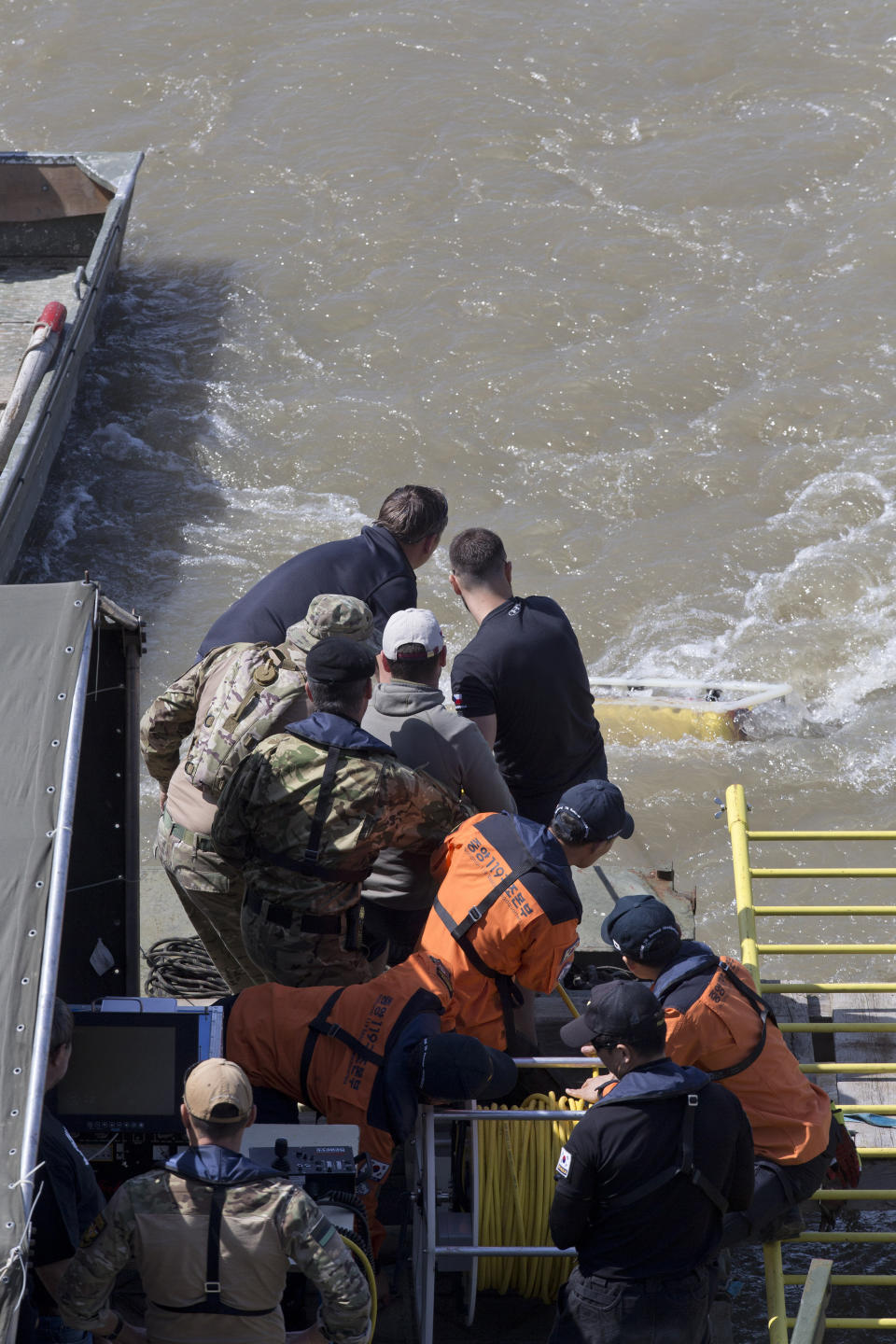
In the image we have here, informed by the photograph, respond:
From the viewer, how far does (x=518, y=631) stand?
5.29 m

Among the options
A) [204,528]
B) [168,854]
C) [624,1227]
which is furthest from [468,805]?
[204,528]

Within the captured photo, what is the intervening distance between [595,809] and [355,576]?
154cm

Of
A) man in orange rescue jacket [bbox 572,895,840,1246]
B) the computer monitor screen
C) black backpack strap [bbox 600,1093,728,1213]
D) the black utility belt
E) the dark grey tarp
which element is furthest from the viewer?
the black utility belt

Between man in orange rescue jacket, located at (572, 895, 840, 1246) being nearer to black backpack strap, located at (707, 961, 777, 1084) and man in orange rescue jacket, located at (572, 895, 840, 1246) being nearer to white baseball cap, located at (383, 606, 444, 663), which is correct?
black backpack strap, located at (707, 961, 777, 1084)

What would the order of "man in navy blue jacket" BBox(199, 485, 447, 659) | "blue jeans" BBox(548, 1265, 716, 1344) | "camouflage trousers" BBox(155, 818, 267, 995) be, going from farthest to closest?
"man in navy blue jacket" BBox(199, 485, 447, 659) → "camouflage trousers" BBox(155, 818, 267, 995) → "blue jeans" BBox(548, 1265, 716, 1344)

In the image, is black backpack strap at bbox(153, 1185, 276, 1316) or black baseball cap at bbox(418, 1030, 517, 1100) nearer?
black backpack strap at bbox(153, 1185, 276, 1316)

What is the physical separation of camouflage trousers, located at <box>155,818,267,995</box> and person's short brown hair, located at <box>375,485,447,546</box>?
1.41 meters

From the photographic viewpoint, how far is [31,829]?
349cm

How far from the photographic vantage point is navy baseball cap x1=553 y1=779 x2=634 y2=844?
165 inches

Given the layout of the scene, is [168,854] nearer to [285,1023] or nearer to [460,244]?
[285,1023]

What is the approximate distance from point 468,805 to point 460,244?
11231mm

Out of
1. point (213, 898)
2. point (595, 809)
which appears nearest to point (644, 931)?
point (595, 809)

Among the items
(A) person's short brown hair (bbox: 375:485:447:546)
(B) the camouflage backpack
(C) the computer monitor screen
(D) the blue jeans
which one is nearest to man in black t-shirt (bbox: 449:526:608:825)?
(A) person's short brown hair (bbox: 375:485:447:546)

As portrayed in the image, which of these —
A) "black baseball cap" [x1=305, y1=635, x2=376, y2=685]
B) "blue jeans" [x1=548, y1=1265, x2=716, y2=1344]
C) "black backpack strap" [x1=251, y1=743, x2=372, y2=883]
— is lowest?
"blue jeans" [x1=548, y1=1265, x2=716, y2=1344]
